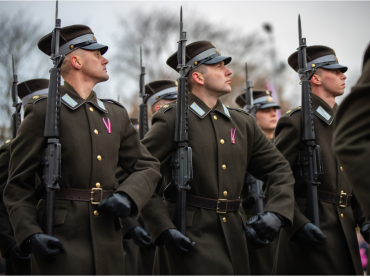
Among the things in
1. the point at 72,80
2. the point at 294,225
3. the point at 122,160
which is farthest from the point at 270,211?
the point at 72,80

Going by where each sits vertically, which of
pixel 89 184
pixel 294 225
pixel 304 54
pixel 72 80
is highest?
pixel 304 54

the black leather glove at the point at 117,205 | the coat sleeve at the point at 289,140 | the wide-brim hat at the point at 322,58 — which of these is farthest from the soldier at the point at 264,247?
the black leather glove at the point at 117,205

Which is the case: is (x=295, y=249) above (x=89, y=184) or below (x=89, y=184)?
below

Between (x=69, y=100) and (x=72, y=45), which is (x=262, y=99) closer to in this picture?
(x=72, y=45)

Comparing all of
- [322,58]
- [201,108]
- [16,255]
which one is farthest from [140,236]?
[322,58]

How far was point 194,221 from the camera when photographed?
13.0 feet

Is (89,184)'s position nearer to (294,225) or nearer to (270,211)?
(270,211)

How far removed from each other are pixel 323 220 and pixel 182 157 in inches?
60.0

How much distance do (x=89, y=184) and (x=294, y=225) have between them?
193cm

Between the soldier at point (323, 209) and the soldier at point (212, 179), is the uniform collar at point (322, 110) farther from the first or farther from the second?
the soldier at point (212, 179)

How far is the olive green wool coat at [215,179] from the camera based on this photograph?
3.87m

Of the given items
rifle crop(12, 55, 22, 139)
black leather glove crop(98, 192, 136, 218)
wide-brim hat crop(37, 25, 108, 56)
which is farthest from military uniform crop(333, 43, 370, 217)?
rifle crop(12, 55, 22, 139)

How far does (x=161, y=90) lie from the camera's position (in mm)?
7293

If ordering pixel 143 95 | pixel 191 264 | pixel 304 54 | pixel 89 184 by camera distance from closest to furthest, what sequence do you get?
pixel 89 184 → pixel 191 264 → pixel 304 54 → pixel 143 95
